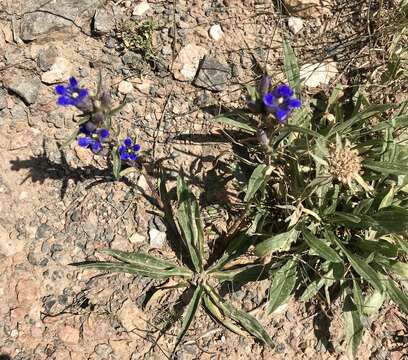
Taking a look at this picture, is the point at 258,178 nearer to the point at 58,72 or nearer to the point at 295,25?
the point at 295,25

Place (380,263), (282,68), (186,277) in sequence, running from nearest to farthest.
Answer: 1. (380,263)
2. (186,277)
3. (282,68)

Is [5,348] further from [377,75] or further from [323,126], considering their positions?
[377,75]

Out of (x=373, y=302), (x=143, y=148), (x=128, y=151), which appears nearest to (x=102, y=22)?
(x=143, y=148)

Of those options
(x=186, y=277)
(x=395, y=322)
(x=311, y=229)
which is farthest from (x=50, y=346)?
(x=395, y=322)

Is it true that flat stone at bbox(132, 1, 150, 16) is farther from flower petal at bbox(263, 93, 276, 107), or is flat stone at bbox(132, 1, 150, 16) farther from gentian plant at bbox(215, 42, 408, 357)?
flower petal at bbox(263, 93, 276, 107)

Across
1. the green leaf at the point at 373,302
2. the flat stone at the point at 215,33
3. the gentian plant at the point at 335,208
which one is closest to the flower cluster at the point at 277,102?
the gentian plant at the point at 335,208

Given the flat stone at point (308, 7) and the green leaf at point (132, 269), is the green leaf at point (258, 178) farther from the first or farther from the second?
the flat stone at point (308, 7)

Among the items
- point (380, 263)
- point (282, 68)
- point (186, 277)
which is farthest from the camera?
point (282, 68)

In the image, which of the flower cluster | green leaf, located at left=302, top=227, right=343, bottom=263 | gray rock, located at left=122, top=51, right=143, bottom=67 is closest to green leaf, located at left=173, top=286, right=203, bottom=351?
green leaf, located at left=302, top=227, right=343, bottom=263
